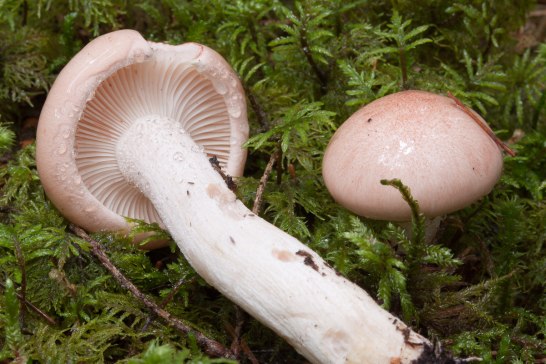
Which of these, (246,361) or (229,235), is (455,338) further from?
(229,235)

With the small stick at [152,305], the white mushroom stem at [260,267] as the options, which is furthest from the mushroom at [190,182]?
the small stick at [152,305]

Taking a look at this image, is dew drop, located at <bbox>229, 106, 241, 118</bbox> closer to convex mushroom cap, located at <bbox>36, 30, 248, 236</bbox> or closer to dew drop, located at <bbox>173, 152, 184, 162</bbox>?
convex mushroom cap, located at <bbox>36, 30, 248, 236</bbox>

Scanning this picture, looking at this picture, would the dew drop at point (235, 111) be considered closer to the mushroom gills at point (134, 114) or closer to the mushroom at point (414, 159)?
the mushroom gills at point (134, 114)

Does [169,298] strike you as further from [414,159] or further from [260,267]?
[414,159]

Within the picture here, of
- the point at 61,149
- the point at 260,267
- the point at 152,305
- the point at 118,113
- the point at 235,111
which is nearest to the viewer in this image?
the point at 260,267

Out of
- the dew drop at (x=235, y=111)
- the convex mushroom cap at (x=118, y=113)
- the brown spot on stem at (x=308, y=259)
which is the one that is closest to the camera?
the brown spot on stem at (x=308, y=259)

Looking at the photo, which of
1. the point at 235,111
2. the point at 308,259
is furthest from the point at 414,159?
the point at 235,111

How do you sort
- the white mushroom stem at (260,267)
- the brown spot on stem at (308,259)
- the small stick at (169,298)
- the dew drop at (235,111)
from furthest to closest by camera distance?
the dew drop at (235,111) → the small stick at (169,298) → the brown spot on stem at (308,259) → the white mushroom stem at (260,267)
